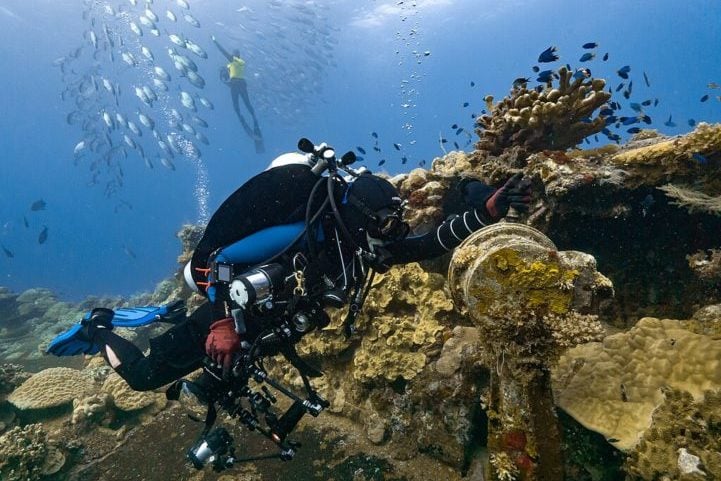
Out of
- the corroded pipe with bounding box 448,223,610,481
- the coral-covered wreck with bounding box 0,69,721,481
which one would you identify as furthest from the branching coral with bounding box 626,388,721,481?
the corroded pipe with bounding box 448,223,610,481

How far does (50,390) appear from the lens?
24.0 ft

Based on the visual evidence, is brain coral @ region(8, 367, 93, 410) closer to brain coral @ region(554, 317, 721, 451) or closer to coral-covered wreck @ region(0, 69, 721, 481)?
coral-covered wreck @ region(0, 69, 721, 481)

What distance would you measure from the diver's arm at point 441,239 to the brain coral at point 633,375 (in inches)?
61.6

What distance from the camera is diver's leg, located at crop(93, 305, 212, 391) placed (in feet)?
15.7

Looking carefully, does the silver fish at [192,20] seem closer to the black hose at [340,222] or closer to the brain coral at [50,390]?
the brain coral at [50,390]

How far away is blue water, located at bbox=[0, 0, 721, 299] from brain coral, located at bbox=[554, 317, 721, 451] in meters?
6.88

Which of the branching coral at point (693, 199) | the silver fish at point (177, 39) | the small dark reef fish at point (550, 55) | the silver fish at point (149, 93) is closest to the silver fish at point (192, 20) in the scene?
the silver fish at point (177, 39)

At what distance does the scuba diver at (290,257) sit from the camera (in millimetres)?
3375

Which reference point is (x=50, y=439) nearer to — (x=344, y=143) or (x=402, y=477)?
(x=402, y=477)

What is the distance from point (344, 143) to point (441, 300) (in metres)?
158

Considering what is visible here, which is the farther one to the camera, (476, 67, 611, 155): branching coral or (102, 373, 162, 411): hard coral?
(102, 373, 162, 411): hard coral

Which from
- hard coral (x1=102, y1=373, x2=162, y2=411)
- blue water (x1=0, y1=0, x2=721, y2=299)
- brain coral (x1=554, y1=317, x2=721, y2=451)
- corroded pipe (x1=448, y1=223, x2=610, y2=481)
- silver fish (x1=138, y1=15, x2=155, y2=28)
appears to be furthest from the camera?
blue water (x1=0, y1=0, x2=721, y2=299)

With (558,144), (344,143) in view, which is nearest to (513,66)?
(344,143)

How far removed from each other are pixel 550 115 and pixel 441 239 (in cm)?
253
